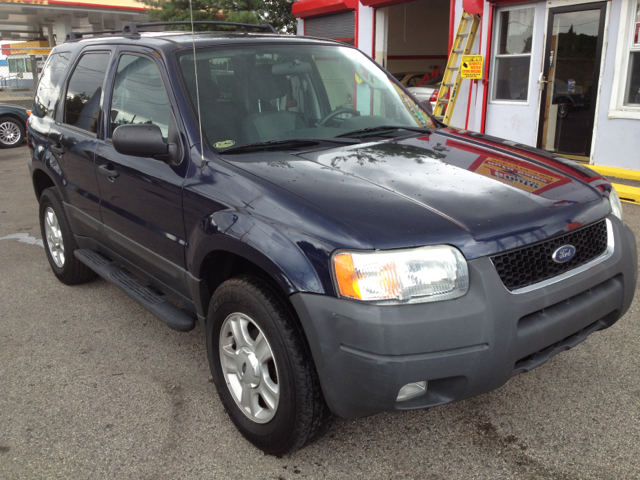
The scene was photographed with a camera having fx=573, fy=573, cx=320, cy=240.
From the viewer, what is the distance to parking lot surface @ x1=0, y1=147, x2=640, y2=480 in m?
2.46

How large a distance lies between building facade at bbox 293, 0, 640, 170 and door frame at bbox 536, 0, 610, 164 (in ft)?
0.05

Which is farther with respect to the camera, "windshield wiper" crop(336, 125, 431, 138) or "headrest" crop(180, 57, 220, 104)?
"windshield wiper" crop(336, 125, 431, 138)

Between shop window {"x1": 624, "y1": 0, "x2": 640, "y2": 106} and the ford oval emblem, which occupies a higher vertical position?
shop window {"x1": 624, "y1": 0, "x2": 640, "y2": 106}

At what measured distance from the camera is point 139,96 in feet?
10.9

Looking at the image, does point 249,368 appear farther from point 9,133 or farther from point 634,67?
point 9,133

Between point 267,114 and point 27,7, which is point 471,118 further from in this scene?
point 27,7

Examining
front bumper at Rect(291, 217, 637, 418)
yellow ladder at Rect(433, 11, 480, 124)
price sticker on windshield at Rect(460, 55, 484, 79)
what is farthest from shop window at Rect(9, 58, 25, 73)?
front bumper at Rect(291, 217, 637, 418)

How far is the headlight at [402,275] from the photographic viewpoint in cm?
205

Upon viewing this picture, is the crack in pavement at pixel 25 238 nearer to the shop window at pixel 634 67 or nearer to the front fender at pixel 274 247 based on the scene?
the front fender at pixel 274 247

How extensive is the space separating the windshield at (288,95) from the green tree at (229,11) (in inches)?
583

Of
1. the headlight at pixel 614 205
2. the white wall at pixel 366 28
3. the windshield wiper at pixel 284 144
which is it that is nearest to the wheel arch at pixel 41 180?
the windshield wiper at pixel 284 144

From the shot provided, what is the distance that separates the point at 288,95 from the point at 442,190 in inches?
49.3

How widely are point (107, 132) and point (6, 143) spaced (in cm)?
1177

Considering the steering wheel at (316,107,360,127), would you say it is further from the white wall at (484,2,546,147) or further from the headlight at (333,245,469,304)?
the white wall at (484,2,546,147)
